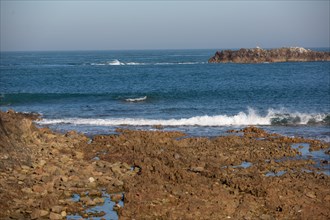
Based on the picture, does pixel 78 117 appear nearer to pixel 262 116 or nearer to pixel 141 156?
pixel 262 116

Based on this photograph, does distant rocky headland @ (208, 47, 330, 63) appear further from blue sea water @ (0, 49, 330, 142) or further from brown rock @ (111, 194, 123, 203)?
brown rock @ (111, 194, 123, 203)

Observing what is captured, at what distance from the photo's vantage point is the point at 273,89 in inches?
1970

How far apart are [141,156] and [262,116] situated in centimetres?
1525

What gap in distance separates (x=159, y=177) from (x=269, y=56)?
10516cm

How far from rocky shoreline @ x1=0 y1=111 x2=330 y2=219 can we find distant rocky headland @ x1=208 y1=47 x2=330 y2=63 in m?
94.9

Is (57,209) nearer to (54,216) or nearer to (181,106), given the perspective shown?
(54,216)

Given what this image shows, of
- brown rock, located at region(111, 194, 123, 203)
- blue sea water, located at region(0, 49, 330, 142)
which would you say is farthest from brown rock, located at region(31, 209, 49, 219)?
blue sea water, located at region(0, 49, 330, 142)

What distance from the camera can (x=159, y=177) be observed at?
1502 cm

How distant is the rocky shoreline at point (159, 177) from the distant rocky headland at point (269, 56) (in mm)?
94908

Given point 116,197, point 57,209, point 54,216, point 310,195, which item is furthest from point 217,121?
point 54,216

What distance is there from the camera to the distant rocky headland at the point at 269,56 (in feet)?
375

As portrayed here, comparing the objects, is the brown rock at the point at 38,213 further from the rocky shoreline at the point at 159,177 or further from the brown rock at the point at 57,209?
the brown rock at the point at 57,209

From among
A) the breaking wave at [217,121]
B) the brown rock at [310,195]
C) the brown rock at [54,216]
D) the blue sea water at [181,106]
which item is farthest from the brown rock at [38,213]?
the breaking wave at [217,121]

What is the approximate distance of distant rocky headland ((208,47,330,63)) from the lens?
114 m
